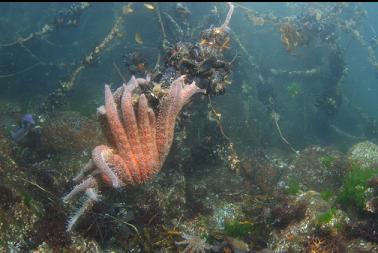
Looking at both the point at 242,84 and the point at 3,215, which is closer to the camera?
the point at 3,215

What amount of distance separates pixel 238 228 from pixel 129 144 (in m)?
2.31

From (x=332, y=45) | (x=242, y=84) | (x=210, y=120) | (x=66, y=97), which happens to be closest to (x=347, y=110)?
(x=332, y=45)

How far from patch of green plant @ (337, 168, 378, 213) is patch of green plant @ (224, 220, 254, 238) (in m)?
1.80

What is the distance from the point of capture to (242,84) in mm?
14391

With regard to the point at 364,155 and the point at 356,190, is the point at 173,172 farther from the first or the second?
the point at 364,155

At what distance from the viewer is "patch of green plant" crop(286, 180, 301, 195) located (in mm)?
6720

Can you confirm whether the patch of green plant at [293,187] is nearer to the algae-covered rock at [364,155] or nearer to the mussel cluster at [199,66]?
the algae-covered rock at [364,155]

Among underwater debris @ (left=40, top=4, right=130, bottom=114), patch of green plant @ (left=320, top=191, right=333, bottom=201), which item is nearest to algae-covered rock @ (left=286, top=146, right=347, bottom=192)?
patch of green plant @ (left=320, top=191, right=333, bottom=201)

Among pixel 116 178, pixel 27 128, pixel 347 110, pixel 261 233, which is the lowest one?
pixel 347 110

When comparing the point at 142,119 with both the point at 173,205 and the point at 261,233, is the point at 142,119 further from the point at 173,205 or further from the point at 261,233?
the point at 261,233

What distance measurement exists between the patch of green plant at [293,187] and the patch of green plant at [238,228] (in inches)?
56.7

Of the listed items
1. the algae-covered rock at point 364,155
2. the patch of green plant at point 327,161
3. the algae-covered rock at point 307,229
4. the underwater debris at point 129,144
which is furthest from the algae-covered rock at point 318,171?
the underwater debris at point 129,144

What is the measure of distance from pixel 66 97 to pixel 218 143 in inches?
244

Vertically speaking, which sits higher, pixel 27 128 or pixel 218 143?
pixel 27 128
